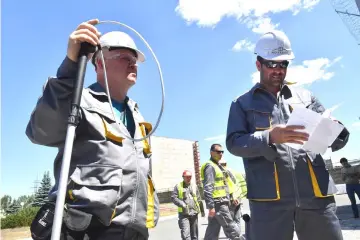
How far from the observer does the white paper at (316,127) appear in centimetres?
217

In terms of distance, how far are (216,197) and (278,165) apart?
513cm

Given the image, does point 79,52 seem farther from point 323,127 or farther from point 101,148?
point 323,127

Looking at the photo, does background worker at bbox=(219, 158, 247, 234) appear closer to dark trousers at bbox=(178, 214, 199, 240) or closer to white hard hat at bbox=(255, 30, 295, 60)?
dark trousers at bbox=(178, 214, 199, 240)

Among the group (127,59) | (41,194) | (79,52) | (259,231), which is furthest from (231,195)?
(41,194)

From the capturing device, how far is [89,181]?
164 centimetres

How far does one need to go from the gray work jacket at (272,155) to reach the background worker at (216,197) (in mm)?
4723

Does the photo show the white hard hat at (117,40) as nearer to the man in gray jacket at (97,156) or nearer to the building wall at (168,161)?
the man in gray jacket at (97,156)

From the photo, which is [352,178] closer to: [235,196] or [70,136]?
[235,196]

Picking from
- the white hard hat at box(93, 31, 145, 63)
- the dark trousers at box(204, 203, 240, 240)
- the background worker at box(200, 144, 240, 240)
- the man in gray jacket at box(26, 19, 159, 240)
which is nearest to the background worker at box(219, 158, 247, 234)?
the background worker at box(200, 144, 240, 240)

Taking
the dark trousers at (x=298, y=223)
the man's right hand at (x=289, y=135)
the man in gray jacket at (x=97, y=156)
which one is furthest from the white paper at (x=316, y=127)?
the man in gray jacket at (x=97, y=156)

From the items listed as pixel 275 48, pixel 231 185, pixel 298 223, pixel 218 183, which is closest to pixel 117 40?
pixel 275 48

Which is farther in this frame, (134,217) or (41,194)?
(41,194)

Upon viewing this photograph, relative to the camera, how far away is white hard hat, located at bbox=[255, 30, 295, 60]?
2.61 m

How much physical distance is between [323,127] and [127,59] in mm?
1466
